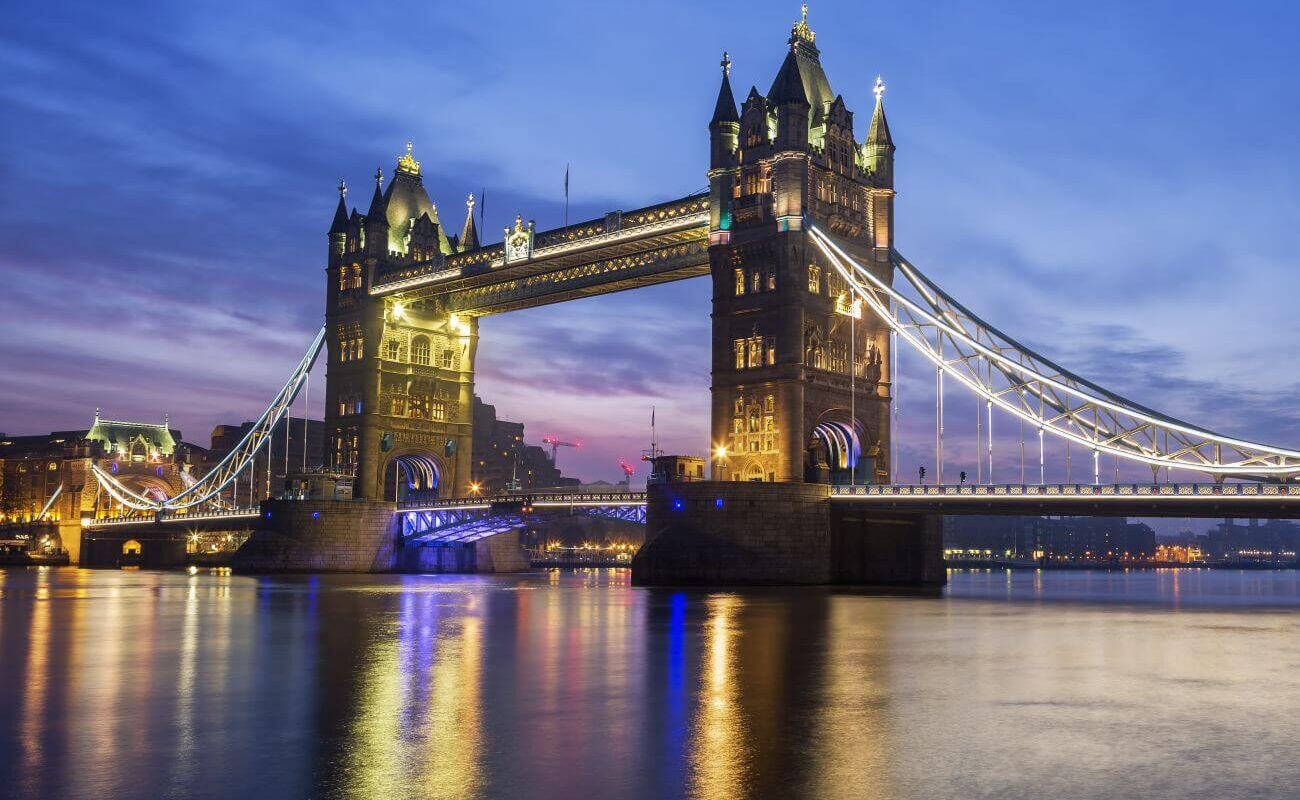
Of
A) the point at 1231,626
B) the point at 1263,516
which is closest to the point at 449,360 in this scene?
the point at 1263,516

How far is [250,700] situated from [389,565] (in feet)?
275

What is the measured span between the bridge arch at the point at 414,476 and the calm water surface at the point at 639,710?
68.9m

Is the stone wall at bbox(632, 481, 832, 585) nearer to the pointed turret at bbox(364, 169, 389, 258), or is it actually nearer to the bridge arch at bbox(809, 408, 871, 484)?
the bridge arch at bbox(809, 408, 871, 484)

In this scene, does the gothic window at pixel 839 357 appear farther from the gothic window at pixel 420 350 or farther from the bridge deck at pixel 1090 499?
the gothic window at pixel 420 350

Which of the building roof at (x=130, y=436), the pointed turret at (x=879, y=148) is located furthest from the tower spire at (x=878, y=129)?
the building roof at (x=130, y=436)

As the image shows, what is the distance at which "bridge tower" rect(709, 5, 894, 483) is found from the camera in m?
75.3

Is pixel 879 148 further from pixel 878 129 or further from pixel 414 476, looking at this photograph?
pixel 414 476

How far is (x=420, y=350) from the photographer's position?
108m

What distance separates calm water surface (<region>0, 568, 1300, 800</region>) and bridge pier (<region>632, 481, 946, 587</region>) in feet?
96.7

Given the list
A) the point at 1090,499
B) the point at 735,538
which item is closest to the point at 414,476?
the point at 735,538

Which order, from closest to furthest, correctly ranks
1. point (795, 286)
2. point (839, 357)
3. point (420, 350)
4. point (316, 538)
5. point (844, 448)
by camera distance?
1. point (795, 286)
2. point (839, 357)
3. point (844, 448)
4. point (316, 538)
5. point (420, 350)

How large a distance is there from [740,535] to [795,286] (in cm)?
1569

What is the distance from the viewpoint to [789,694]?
71.7 ft

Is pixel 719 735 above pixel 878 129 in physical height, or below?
below
